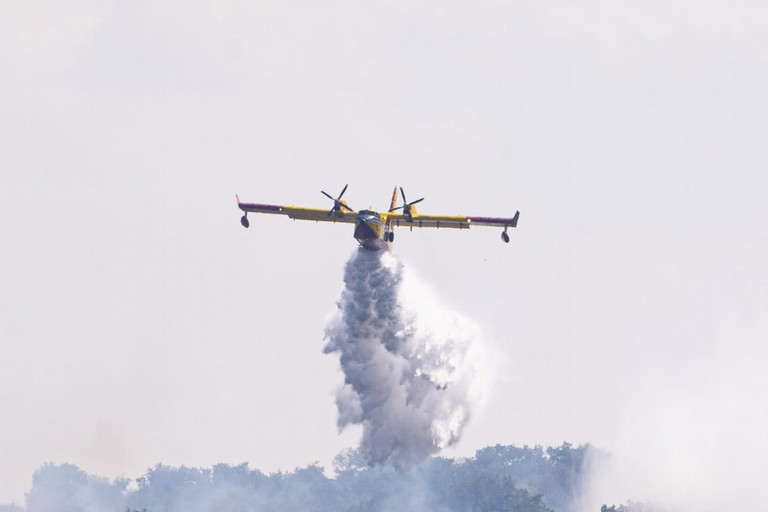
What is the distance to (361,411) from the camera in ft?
282

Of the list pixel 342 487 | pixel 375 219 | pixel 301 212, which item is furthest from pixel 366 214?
pixel 342 487

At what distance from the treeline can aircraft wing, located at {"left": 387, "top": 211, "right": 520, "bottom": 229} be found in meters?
54.9

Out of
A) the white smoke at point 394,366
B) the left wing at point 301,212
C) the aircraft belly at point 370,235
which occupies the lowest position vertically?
the white smoke at point 394,366

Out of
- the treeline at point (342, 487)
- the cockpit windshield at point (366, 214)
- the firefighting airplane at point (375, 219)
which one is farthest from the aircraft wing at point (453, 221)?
the treeline at point (342, 487)

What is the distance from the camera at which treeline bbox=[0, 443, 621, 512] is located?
14512 centimetres

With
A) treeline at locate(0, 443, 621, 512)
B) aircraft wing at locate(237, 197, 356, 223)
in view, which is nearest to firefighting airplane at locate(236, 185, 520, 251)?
aircraft wing at locate(237, 197, 356, 223)

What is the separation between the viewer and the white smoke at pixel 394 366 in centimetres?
8469

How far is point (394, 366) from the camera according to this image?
3381 inches

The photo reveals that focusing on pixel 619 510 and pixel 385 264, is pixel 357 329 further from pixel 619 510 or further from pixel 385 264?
pixel 619 510

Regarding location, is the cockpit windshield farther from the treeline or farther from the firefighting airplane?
the treeline

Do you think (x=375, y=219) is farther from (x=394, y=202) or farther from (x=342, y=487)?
(x=342, y=487)

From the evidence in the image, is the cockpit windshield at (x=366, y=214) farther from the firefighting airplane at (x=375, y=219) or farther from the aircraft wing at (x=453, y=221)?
the aircraft wing at (x=453, y=221)

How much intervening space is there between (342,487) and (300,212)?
91745 mm

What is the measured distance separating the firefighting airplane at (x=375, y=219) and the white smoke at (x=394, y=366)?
202 cm
